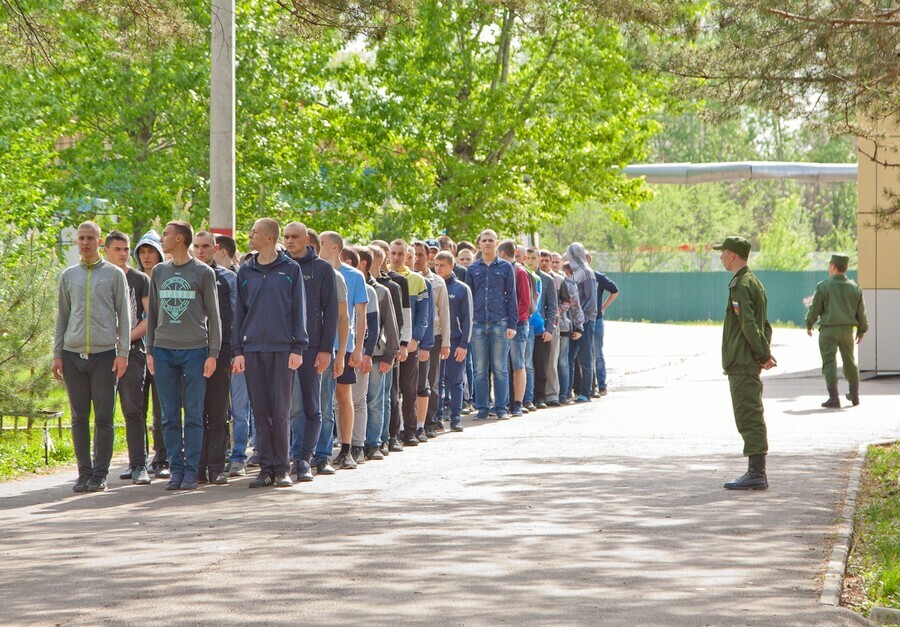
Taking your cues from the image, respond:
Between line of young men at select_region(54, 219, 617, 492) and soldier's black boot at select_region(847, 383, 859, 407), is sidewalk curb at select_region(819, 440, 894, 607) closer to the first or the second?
line of young men at select_region(54, 219, 617, 492)

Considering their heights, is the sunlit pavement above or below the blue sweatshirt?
below

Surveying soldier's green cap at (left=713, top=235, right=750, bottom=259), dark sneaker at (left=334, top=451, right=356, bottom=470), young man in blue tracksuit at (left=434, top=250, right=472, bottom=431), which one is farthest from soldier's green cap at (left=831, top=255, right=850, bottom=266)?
dark sneaker at (left=334, top=451, right=356, bottom=470)

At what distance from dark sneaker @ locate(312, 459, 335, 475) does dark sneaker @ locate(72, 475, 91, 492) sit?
1937 millimetres

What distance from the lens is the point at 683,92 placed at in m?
13.8

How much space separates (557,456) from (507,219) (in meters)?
15.2

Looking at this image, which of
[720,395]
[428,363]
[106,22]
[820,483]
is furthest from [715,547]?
[720,395]

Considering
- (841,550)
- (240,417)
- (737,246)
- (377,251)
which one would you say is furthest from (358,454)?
(841,550)

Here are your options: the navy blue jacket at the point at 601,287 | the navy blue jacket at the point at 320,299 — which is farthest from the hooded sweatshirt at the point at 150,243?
the navy blue jacket at the point at 601,287

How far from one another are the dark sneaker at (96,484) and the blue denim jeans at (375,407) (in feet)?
8.89

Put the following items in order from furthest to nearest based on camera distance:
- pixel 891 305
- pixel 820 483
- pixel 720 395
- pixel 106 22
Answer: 1. pixel 891 305
2. pixel 720 395
3. pixel 106 22
4. pixel 820 483

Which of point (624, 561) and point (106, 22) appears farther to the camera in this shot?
point (106, 22)

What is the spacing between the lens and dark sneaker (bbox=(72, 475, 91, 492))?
1066 cm

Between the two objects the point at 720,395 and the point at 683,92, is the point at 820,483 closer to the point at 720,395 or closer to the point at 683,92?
the point at 683,92

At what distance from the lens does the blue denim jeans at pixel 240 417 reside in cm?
1170
